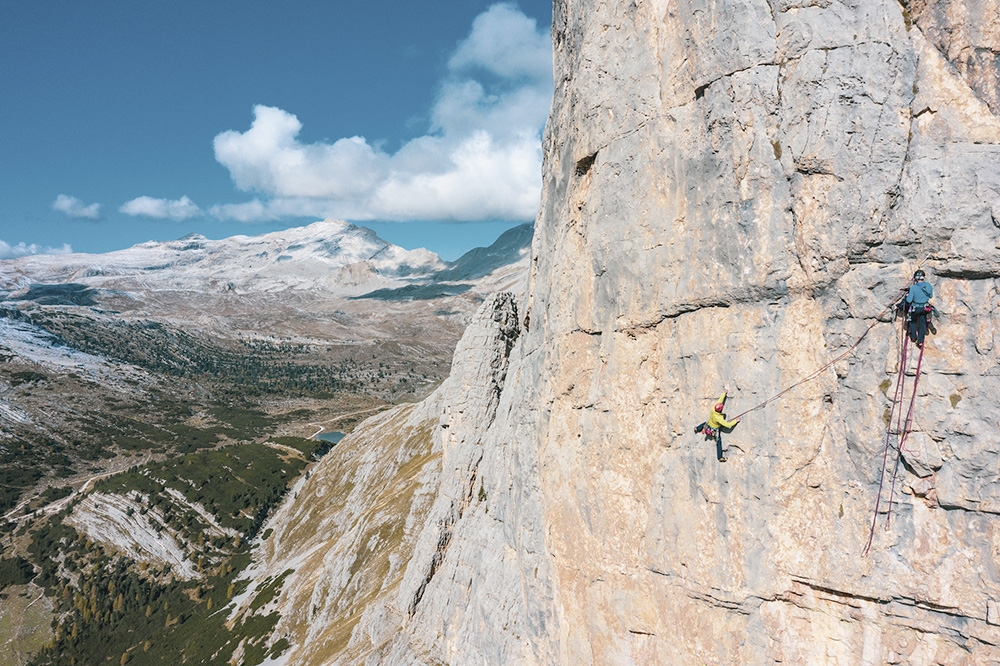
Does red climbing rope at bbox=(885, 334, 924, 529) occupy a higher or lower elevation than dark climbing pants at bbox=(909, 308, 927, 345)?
lower

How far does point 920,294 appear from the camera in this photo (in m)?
13.5

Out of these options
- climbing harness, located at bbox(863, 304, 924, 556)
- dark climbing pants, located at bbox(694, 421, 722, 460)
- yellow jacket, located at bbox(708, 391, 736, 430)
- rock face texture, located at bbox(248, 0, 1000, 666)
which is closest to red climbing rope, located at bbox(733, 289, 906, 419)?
rock face texture, located at bbox(248, 0, 1000, 666)

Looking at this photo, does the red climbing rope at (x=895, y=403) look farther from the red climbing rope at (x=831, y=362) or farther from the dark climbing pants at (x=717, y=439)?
the dark climbing pants at (x=717, y=439)

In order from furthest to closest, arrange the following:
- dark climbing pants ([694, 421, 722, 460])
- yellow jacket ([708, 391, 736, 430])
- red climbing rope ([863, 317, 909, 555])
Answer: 1. dark climbing pants ([694, 421, 722, 460])
2. yellow jacket ([708, 391, 736, 430])
3. red climbing rope ([863, 317, 909, 555])

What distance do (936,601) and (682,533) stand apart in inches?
291

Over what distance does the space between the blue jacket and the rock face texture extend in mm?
917

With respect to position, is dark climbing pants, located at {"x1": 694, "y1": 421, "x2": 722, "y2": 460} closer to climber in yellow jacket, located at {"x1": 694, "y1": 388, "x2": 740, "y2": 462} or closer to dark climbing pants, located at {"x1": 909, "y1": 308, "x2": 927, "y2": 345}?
climber in yellow jacket, located at {"x1": 694, "y1": 388, "x2": 740, "y2": 462}

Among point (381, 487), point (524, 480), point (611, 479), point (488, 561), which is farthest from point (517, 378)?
point (381, 487)

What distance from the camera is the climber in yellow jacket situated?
53.6 feet

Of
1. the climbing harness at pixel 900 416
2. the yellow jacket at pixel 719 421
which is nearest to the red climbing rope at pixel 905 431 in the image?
the climbing harness at pixel 900 416

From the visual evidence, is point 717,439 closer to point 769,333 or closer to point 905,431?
point 769,333

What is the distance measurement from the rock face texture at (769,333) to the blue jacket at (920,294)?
3.01 feet

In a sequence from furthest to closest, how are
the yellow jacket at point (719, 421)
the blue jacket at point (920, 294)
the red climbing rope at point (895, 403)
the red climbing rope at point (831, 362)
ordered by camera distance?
the yellow jacket at point (719, 421) < the red climbing rope at point (831, 362) < the red climbing rope at point (895, 403) < the blue jacket at point (920, 294)

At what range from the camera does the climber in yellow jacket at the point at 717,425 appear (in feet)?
53.6
